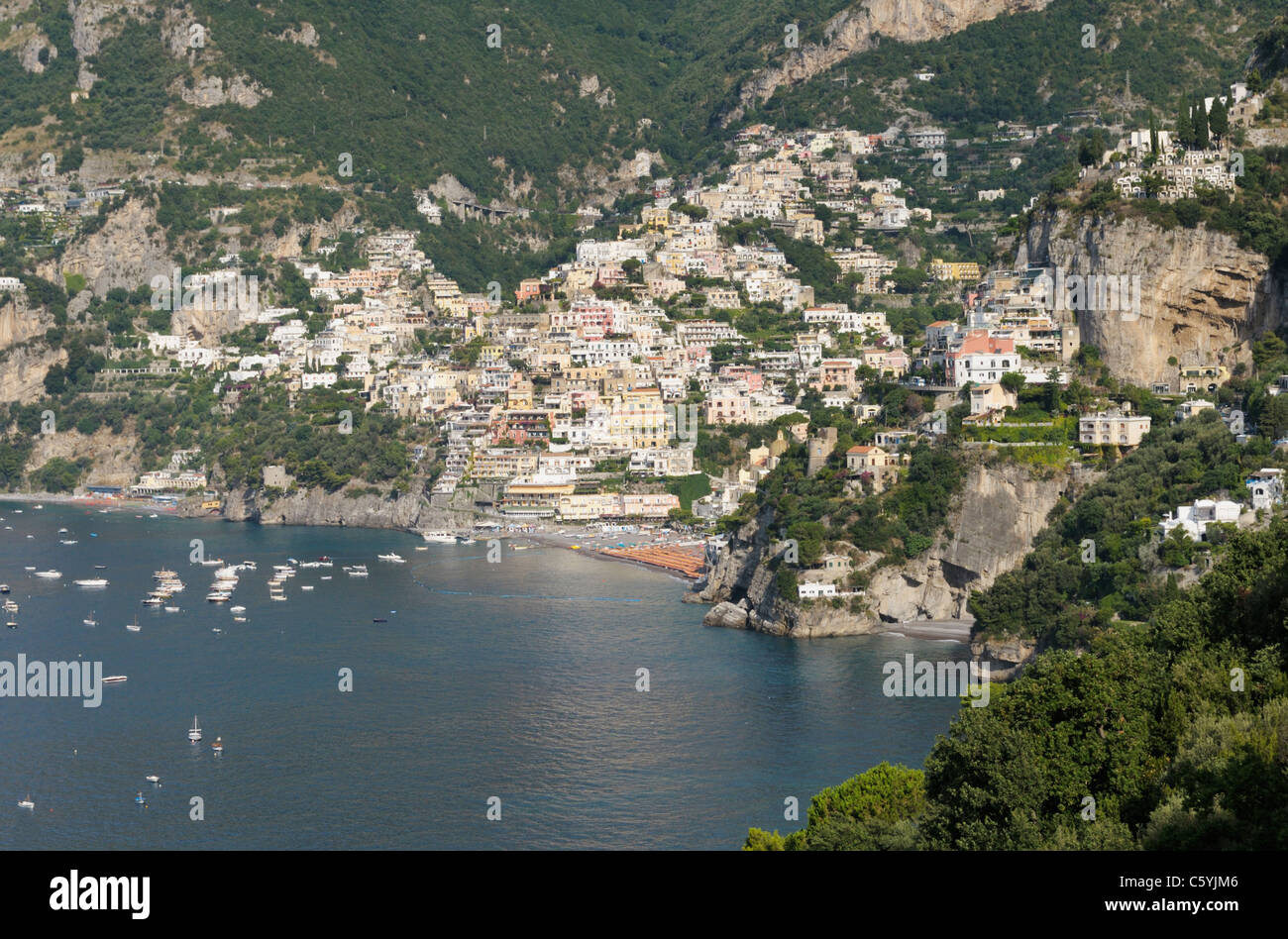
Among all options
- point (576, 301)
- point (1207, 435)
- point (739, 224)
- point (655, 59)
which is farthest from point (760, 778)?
point (655, 59)

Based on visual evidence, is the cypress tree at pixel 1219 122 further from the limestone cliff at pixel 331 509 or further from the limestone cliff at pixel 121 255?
the limestone cliff at pixel 121 255

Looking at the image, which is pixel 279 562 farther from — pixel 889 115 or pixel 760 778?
pixel 889 115

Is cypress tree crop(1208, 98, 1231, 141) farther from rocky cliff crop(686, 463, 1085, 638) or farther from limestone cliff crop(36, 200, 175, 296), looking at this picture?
limestone cliff crop(36, 200, 175, 296)

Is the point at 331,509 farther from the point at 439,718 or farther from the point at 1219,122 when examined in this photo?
the point at 1219,122

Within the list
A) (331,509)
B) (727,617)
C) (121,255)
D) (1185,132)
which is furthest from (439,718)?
(121,255)

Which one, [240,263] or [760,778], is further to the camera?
[240,263]
